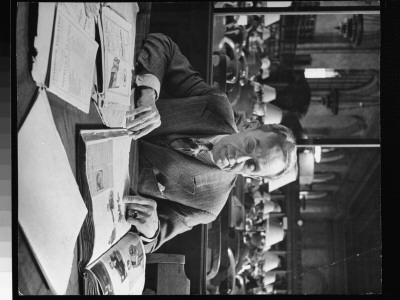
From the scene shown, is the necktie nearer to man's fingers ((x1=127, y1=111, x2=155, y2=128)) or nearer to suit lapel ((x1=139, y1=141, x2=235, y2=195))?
suit lapel ((x1=139, y1=141, x2=235, y2=195))

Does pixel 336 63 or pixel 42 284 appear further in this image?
pixel 336 63

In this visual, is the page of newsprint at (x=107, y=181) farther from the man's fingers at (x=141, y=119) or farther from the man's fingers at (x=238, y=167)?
the man's fingers at (x=238, y=167)

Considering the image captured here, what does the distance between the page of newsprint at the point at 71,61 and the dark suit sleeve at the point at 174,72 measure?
29 cm

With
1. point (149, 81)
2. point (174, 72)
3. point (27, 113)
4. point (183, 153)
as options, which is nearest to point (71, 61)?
point (27, 113)

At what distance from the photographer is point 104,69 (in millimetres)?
2568

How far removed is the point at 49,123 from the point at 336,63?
125cm

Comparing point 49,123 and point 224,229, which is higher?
point 49,123

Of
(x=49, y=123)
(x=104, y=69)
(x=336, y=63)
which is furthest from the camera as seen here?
(x=336, y=63)

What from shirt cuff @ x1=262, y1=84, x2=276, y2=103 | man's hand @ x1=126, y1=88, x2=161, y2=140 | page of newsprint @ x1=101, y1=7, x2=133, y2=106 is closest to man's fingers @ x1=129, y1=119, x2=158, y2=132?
man's hand @ x1=126, y1=88, x2=161, y2=140

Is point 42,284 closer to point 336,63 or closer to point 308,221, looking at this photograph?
point 308,221

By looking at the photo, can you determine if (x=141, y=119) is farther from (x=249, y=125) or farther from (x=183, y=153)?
(x=249, y=125)

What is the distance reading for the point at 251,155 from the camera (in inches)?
103

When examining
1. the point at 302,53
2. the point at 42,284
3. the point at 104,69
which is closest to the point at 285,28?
the point at 302,53

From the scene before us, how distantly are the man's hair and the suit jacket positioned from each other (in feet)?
0.51
